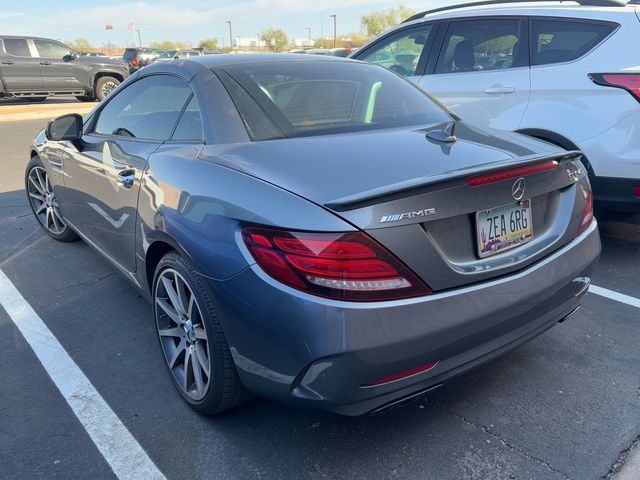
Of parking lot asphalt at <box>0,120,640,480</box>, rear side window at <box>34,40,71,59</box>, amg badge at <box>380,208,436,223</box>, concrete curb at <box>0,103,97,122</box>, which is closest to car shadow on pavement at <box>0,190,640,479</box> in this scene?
parking lot asphalt at <box>0,120,640,480</box>

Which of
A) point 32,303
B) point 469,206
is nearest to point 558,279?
point 469,206

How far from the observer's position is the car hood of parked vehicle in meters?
1.91

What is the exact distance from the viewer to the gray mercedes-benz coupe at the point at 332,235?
180 centimetres

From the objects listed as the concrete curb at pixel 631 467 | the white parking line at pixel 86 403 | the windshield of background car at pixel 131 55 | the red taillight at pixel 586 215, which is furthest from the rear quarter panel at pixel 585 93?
the windshield of background car at pixel 131 55

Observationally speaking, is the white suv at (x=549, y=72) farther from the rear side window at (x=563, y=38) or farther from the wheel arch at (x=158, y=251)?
the wheel arch at (x=158, y=251)

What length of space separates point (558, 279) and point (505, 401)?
66 centimetres

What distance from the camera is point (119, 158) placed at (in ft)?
9.97

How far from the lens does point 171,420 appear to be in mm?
2465

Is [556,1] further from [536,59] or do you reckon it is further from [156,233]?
[156,233]

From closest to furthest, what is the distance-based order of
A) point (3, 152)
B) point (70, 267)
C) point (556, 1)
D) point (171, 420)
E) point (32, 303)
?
point (171, 420)
point (32, 303)
point (70, 267)
point (556, 1)
point (3, 152)

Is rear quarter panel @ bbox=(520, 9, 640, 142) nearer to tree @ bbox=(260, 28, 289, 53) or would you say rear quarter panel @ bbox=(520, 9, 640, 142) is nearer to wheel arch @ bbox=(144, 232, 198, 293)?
wheel arch @ bbox=(144, 232, 198, 293)

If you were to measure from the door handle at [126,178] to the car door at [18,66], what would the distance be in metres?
14.4

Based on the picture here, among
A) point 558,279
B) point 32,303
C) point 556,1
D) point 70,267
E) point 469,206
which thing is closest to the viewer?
point 469,206

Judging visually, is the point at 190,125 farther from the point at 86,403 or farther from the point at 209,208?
the point at 86,403
